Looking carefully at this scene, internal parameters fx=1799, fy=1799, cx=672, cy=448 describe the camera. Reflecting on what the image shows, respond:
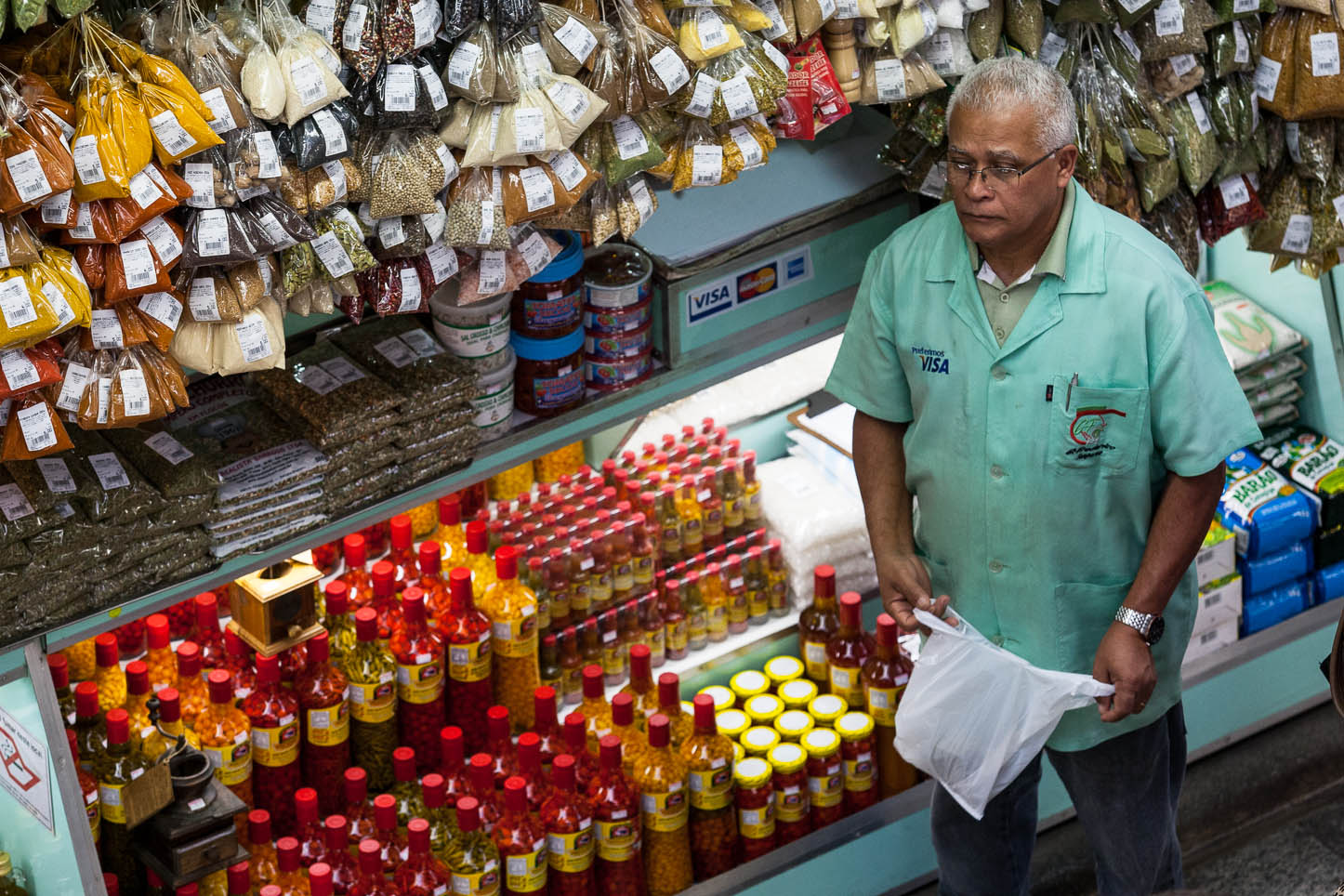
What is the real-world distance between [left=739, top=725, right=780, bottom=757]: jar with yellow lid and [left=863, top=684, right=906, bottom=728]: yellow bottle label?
0.24 metres

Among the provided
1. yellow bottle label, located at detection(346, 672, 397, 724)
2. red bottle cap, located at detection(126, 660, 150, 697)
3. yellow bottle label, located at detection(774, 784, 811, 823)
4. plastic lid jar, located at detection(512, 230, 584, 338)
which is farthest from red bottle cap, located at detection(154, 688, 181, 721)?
yellow bottle label, located at detection(774, 784, 811, 823)

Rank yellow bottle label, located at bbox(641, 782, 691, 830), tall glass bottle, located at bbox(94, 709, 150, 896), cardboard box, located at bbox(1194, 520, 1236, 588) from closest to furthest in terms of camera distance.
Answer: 1. tall glass bottle, located at bbox(94, 709, 150, 896)
2. yellow bottle label, located at bbox(641, 782, 691, 830)
3. cardboard box, located at bbox(1194, 520, 1236, 588)

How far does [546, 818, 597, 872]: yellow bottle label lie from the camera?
3.88 metres

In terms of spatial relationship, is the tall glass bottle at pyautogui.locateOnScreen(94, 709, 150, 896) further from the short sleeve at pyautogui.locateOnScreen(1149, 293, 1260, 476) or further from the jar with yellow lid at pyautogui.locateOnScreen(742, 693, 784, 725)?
the short sleeve at pyautogui.locateOnScreen(1149, 293, 1260, 476)

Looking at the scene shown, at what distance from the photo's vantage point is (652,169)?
11.1 ft

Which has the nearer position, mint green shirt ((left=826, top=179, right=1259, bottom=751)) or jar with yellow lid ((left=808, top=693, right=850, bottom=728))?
mint green shirt ((left=826, top=179, right=1259, bottom=751))

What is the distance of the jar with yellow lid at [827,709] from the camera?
437cm

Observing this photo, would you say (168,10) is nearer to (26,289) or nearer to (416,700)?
(26,289)

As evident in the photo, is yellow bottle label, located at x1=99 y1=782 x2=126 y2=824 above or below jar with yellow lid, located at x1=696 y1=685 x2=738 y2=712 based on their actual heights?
above

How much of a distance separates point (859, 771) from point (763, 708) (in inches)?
11.0

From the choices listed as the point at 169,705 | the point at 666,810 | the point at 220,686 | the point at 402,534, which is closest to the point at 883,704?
the point at 666,810

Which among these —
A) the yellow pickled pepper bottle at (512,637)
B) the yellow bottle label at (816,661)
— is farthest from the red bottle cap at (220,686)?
the yellow bottle label at (816,661)

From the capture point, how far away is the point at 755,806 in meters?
4.14

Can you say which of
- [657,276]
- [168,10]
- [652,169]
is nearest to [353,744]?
[657,276]
